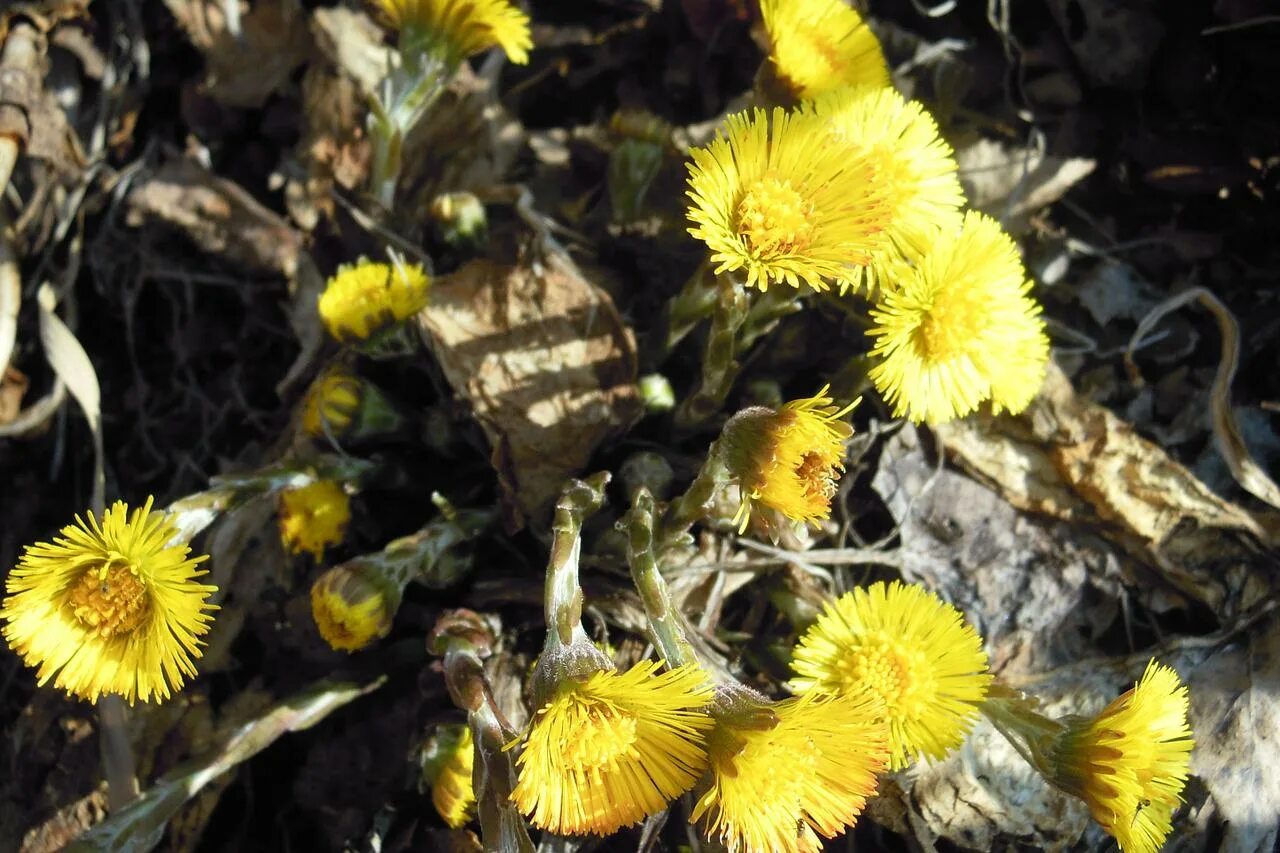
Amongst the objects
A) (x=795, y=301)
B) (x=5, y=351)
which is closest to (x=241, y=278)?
(x=5, y=351)

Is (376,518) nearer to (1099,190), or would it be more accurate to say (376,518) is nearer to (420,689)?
(420,689)

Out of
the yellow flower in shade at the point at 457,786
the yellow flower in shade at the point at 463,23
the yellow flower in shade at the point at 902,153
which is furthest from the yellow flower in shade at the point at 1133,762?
the yellow flower in shade at the point at 463,23

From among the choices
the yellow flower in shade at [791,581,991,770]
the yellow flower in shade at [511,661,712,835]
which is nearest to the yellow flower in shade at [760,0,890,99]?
the yellow flower in shade at [791,581,991,770]

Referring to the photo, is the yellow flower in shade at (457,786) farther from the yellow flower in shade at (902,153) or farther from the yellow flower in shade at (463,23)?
the yellow flower in shade at (463,23)

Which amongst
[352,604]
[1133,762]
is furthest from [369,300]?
[1133,762]

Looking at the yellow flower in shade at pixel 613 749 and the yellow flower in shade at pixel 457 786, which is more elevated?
the yellow flower in shade at pixel 613 749
